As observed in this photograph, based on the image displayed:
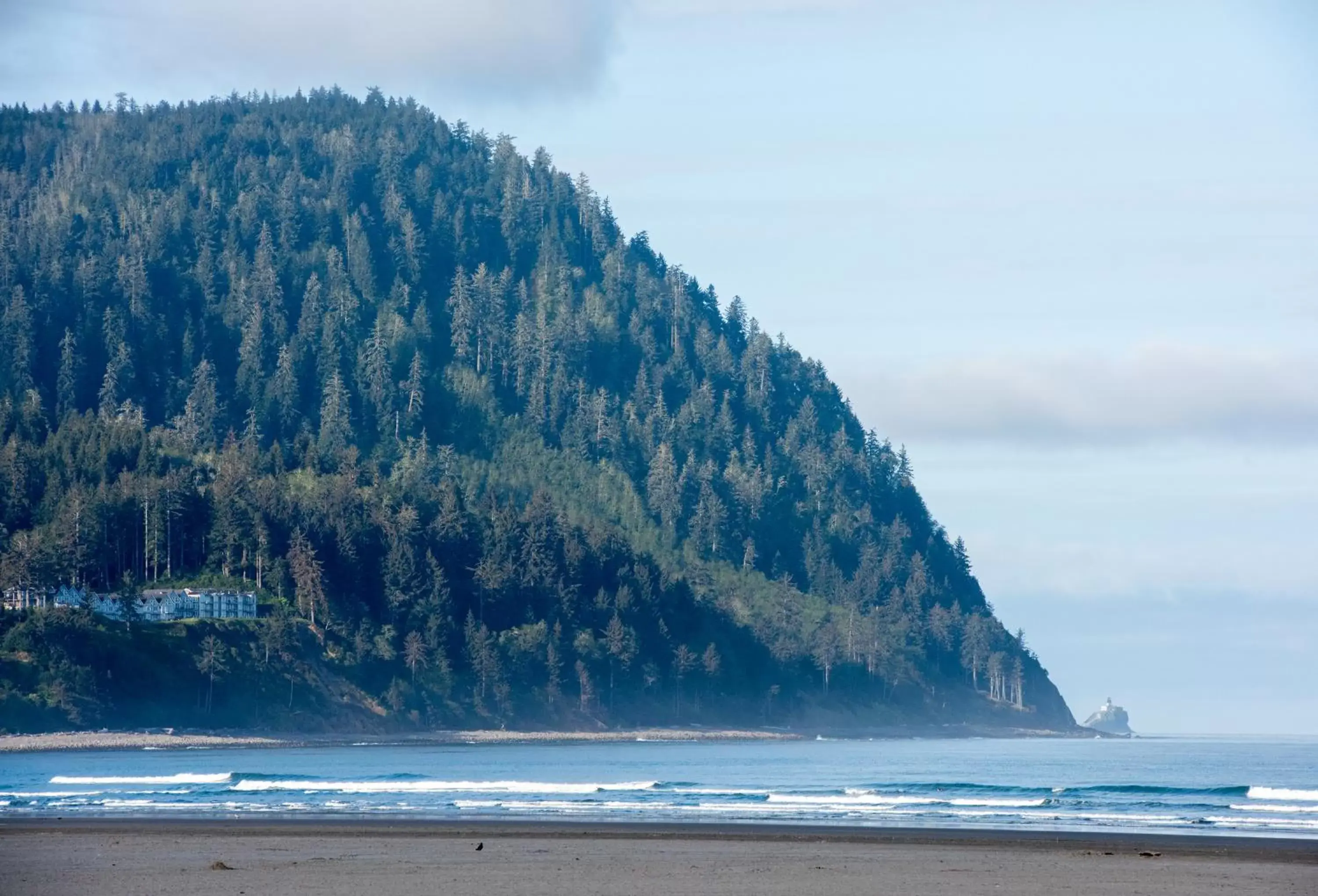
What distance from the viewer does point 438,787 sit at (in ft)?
241

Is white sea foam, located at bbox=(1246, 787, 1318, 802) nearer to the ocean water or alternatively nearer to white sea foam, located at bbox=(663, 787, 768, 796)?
the ocean water

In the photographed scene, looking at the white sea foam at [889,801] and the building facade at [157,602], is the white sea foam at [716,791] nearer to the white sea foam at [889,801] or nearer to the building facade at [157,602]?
the white sea foam at [889,801]

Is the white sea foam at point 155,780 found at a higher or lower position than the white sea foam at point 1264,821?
higher

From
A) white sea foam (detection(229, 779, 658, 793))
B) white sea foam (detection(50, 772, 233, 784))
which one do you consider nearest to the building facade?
white sea foam (detection(50, 772, 233, 784))

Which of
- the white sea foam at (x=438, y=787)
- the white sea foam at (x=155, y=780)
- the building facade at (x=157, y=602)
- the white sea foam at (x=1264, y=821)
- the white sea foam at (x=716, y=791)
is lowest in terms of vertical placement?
the white sea foam at (x=1264, y=821)

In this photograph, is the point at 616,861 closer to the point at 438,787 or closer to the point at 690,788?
the point at 690,788

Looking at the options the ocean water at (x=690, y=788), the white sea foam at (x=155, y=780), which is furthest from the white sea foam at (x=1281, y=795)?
the white sea foam at (x=155, y=780)

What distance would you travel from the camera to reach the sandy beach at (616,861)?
113ft

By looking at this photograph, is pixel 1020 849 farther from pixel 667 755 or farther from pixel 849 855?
pixel 667 755

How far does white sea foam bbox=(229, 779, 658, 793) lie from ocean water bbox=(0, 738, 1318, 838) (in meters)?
0.19

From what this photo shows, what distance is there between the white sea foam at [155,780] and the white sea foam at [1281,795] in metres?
48.0

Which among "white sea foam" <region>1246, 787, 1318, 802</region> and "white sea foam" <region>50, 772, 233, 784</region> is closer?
"white sea foam" <region>1246, 787, 1318, 802</region>

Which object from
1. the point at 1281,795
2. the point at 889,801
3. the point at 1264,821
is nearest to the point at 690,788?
the point at 889,801

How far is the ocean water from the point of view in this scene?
5772 cm
